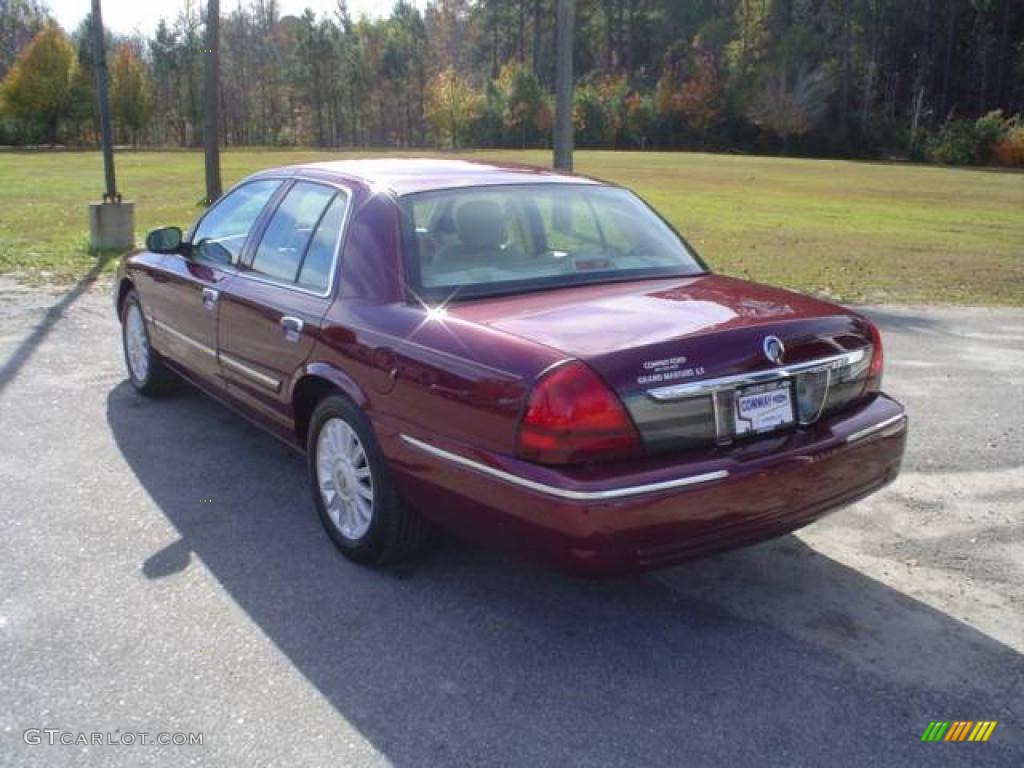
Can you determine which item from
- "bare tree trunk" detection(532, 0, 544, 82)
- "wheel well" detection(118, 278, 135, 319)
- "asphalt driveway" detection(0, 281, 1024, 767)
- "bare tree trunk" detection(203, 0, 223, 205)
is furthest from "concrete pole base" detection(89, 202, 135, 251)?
"bare tree trunk" detection(532, 0, 544, 82)

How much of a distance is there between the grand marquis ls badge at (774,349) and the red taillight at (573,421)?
0.60m

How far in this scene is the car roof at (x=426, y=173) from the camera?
4.25 m

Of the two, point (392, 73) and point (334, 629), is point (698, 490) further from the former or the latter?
point (392, 73)

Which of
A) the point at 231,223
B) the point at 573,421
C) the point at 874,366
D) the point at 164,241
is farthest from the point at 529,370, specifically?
the point at 164,241

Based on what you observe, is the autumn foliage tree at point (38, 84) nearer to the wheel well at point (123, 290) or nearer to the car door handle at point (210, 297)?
the wheel well at point (123, 290)

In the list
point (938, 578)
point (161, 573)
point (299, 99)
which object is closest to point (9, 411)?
point (161, 573)

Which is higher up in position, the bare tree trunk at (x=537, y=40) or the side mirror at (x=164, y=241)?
the bare tree trunk at (x=537, y=40)

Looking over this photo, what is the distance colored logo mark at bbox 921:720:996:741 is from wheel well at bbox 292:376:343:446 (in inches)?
97.9

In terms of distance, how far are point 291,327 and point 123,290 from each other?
295 centimetres

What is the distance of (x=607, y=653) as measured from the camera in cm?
336

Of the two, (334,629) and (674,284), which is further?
(674,284)

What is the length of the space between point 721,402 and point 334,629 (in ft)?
5.25

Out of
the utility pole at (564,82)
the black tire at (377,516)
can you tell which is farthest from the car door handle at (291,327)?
the utility pole at (564,82)

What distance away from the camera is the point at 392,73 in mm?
86875
